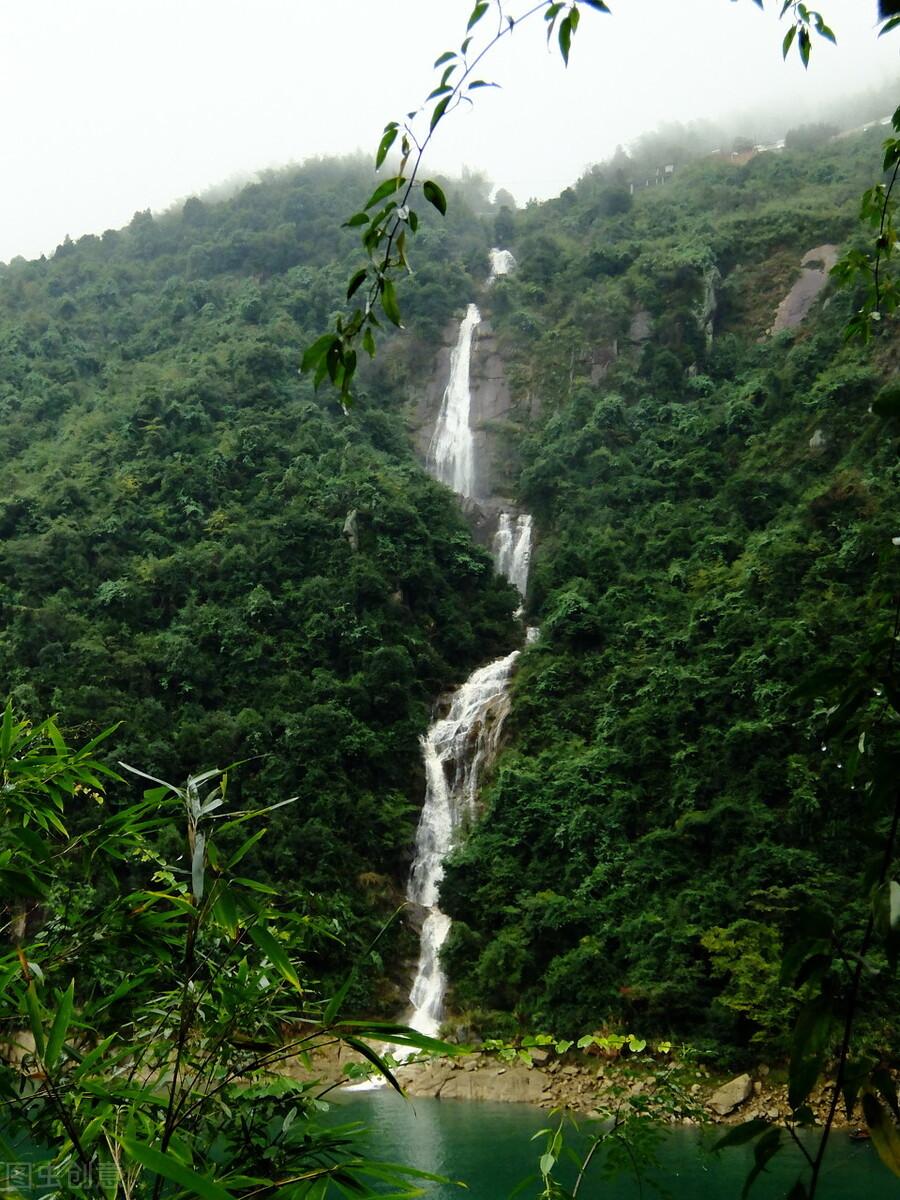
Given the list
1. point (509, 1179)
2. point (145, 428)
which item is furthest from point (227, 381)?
point (509, 1179)

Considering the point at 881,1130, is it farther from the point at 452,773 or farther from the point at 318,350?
the point at 452,773

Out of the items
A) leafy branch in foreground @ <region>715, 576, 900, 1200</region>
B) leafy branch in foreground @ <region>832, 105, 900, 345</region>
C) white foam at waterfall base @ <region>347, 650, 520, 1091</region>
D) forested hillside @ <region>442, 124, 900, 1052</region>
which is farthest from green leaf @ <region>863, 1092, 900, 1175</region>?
white foam at waterfall base @ <region>347, 650, 520, 1091</region>

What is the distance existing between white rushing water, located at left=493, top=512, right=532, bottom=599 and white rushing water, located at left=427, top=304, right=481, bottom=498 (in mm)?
2084

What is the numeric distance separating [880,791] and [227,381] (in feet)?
82.8

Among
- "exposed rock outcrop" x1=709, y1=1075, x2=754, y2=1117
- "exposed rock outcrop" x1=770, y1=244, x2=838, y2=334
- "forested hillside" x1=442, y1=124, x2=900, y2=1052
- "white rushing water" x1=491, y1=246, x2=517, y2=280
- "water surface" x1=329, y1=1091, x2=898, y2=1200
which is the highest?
"white rushing water" x1=491, y1=246, x2=517, y2=280

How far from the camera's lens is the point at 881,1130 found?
2.39 feet

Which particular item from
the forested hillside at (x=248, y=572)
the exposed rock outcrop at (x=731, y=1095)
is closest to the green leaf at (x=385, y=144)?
the exposed rock outcrop at (x=731, y=1095)

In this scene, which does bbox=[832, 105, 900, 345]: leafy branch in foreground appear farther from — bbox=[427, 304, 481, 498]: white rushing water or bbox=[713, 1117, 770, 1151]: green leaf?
bbox=[427, 304, 481, 498]: white rushing water

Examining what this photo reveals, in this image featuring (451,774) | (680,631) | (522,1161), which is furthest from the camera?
(451,774)

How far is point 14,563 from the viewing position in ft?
61.1

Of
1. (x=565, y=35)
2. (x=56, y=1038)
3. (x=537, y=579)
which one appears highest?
(x=565, y=35)

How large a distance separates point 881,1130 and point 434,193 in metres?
Result: 0.98

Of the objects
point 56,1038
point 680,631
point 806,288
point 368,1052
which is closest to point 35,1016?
point 56,1038

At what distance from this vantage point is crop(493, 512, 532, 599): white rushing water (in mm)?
22250
